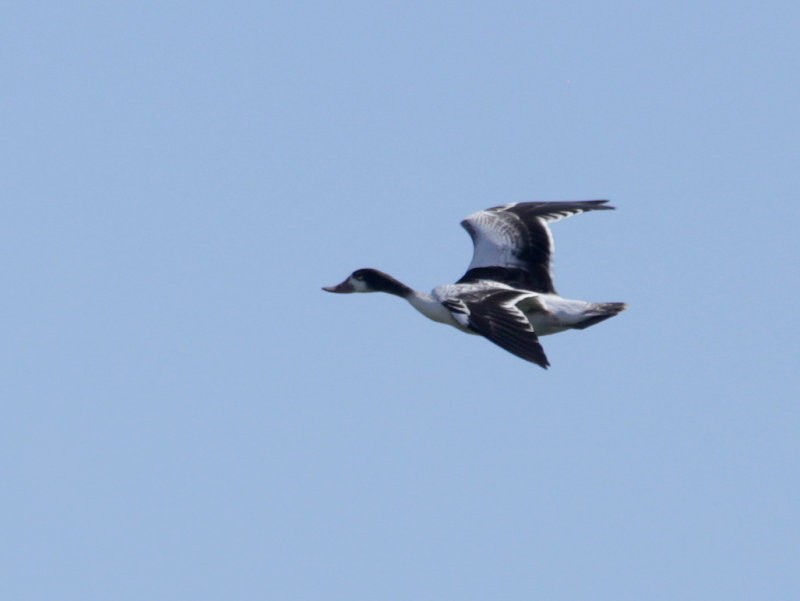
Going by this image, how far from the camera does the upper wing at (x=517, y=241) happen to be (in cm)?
2808

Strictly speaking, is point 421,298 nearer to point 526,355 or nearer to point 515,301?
point 515,301

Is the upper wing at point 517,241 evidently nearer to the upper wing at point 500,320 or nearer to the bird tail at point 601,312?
the bird tail at point 601,312

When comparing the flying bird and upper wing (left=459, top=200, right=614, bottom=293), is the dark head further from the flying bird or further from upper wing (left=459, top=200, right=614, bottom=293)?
upper wing (left=459, top=200, right=614, bottom=293)

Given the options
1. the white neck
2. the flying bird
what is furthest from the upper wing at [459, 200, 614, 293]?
the white neck

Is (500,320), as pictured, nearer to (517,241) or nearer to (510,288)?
(510,288)

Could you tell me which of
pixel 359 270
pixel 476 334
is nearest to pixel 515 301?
pixel 476 334

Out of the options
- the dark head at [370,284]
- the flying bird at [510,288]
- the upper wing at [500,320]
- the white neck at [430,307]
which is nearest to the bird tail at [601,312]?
the flying bird at [510,288]

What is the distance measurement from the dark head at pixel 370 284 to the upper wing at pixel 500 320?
1.35 metres

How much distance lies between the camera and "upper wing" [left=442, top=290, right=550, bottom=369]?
2336 cm

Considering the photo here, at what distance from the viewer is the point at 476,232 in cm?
2944

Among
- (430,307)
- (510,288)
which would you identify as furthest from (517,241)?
(430,307)

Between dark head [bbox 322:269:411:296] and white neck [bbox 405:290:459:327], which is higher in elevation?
dark head [bbox 322:269:411:296]

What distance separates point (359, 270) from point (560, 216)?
11.1 ft

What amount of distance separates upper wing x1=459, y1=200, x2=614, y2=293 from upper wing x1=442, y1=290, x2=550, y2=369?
202 centimetres
